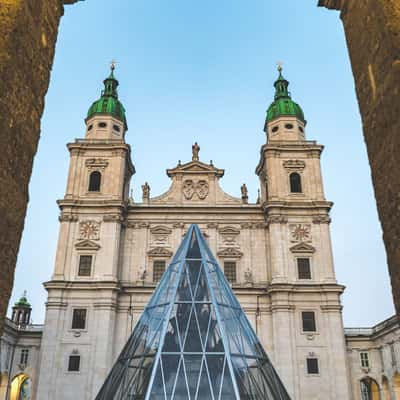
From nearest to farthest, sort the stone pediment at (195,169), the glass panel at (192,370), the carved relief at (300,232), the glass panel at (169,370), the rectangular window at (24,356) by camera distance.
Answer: the glass panel at (169,370), the glass panel at (192,370), the rectangular window at (24,356), the carved relief at (300,232), the stone pediment at (195,169)

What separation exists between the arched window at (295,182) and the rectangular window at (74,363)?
1854 centimetres

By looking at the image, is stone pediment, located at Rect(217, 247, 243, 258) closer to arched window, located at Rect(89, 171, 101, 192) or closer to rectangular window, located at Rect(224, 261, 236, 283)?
rectangular window, located at Rect(224, 261, 236, 283)

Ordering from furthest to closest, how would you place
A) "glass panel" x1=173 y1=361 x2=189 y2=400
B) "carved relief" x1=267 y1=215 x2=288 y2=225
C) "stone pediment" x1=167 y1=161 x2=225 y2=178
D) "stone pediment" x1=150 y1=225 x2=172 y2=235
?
"stone pediment" x1=167 y1=161 x2=225 y2=178
"stone pediment" x1=150 y1=225 x2=172 y2=235
"carved relief" x1=267 y1=215 x2=288 y2=225
"glass panel" x1=173 y1=361 x2=189 y2=400

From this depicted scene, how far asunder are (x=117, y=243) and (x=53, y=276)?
182 inches

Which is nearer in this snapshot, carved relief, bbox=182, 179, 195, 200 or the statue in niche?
the statue in niche

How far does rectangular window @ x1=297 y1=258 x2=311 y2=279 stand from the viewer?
102ft

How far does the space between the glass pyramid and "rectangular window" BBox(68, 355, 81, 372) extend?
10846 mm

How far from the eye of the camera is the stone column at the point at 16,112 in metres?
4.67

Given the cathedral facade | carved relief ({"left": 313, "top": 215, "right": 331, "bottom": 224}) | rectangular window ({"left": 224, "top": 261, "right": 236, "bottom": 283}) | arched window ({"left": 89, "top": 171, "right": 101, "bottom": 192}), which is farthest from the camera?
arched window ({"left": 89, "top": 171, "right": 101, "bottom": 192})

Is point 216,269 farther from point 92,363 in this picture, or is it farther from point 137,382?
point 92,363

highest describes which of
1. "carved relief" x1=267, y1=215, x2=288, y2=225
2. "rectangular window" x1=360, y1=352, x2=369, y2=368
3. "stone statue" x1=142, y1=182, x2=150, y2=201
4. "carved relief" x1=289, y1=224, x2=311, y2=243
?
"stone statue" x1=142, y1=182, x2=150, y2=201

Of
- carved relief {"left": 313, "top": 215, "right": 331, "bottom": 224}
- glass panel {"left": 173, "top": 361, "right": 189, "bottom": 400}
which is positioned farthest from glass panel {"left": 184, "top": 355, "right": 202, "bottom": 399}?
carved relief {"left": 313, "top": 215, "right": 331, "bottom": 224}

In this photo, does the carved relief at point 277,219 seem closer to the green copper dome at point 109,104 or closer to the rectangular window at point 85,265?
the rectangular window at point 85,265

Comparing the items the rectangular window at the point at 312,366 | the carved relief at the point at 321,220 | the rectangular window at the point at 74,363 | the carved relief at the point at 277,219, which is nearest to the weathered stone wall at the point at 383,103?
the rectangular window at the point at 312,366
